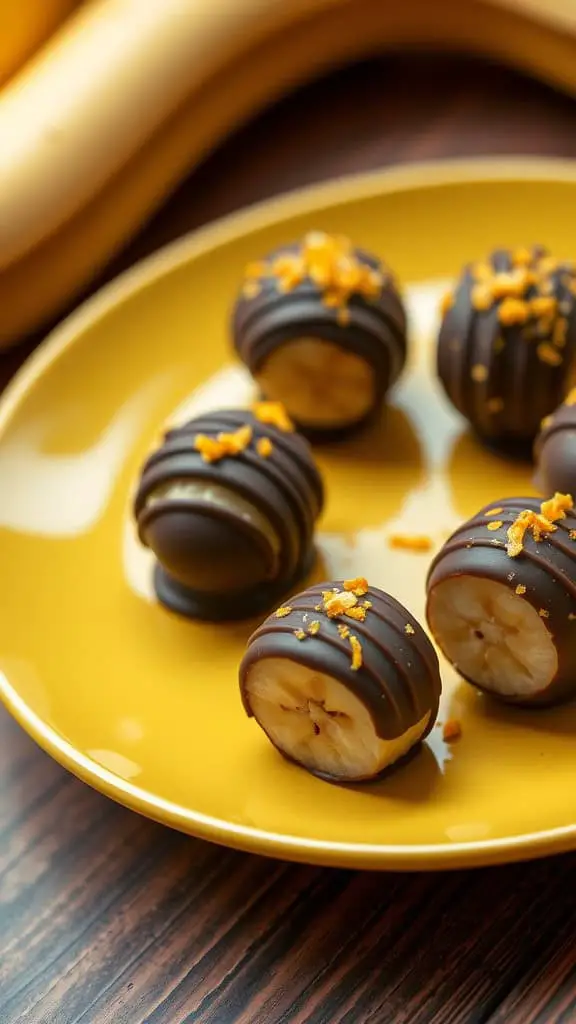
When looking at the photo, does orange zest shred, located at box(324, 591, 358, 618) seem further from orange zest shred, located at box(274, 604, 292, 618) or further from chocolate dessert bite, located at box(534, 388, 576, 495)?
chocolate dessert bite, located at box(534, 388, 576, 495)

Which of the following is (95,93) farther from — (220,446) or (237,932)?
(237,932)

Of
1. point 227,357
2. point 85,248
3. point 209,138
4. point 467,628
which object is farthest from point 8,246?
point 467,628

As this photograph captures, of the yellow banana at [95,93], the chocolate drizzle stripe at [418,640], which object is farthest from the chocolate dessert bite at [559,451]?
the yellow banana at [95,93]

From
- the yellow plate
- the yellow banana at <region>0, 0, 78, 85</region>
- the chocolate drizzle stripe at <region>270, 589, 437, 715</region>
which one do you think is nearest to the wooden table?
the yellow plate

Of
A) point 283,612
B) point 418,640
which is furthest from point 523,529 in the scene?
point 283,612

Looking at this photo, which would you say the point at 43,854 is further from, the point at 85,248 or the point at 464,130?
the point at 464,130

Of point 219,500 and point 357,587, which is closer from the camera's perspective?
point 357,587

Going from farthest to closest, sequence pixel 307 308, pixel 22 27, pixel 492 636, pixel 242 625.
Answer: pixel 22 27 < pixel 307 308 < pixel 242 625 < pixel 492 636
